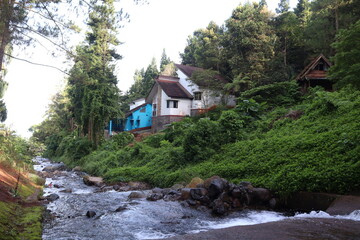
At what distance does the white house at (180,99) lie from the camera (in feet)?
103

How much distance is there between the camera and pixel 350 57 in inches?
615

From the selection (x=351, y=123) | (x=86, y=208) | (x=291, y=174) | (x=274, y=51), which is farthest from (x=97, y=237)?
(x=274, y=51)

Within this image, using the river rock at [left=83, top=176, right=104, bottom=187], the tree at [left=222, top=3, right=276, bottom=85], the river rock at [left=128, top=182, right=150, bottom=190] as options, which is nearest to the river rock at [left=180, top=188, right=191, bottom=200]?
the river rock at [left=128, top=182, right=150, bottom=190]

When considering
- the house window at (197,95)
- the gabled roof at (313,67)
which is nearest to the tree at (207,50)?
the house window at (197,95)

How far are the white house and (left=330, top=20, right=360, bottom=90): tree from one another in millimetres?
14247

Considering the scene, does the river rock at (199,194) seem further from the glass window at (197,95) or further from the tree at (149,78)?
the tree at (149,78)

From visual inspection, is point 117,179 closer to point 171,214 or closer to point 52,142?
point 171,214

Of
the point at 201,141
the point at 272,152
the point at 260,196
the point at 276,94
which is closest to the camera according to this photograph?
the point at 260,196

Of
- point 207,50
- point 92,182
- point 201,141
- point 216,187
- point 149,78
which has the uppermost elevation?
point 149,78

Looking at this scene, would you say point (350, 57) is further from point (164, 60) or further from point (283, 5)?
point (164, 60)

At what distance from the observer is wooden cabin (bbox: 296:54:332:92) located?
26.5 metres

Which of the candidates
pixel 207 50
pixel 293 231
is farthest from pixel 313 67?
pixel 293 231

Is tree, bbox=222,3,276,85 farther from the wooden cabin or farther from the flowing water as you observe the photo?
the flowing water

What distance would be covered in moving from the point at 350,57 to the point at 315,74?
1171 cm
